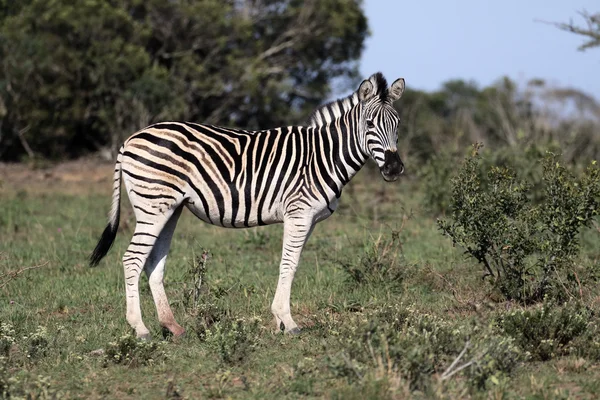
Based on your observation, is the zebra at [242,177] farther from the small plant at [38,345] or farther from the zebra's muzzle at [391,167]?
the small plant at [38,345]

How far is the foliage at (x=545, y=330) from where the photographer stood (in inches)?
241

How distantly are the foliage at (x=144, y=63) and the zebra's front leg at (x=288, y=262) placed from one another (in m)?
19.7

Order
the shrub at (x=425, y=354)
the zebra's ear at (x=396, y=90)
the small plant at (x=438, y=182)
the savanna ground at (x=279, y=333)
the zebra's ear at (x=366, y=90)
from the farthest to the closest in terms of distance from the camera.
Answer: the small plant at (x=438, y=182) < the zebra's ear at (x=396, y=90) < the zebra's ear at (x=366, y=90) < the savanna ground at (x=279, y=333) < the shrub at (x=425, y=354)

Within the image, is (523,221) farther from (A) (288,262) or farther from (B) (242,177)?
(B) (242,177)

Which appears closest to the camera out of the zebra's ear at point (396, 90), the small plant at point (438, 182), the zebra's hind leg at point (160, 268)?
the zebra's hind leg at point (160, 268)

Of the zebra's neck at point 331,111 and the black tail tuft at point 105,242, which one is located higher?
the zebra's neck at point 331,111

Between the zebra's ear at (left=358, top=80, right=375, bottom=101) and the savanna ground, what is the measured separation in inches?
74.4

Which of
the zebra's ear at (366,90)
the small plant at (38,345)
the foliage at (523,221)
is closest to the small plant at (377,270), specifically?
the foliage at (523,221)

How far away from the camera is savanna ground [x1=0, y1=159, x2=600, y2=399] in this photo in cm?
532

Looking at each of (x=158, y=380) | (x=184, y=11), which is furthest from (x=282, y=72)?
(x=158, y=380)

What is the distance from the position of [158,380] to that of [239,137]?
255 cm

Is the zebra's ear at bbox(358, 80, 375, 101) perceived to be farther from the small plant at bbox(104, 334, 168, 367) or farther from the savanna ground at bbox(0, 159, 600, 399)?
the small plant at bbox(104, 334, 168, 367)

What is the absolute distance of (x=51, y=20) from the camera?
27266 millimetres

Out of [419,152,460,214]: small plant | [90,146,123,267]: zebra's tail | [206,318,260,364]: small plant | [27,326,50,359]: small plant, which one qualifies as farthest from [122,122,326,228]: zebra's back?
[419,152,460,214]: small plant
